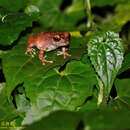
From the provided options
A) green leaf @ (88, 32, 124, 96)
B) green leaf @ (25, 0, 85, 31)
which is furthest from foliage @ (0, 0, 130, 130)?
green leaf @ (25, 0, 85, 31)

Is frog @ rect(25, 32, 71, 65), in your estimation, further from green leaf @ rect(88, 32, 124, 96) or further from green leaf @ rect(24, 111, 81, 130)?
green leaf @ rect(24, 111, 81, 130)

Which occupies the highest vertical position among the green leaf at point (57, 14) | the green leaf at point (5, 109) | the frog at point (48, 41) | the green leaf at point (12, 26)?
the green leaf at point (57, 14)

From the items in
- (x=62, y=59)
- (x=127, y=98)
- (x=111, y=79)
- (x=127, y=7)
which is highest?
(x=127, y=7)

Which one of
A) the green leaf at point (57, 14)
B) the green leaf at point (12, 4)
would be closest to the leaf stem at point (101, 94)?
the green leaf at point (12, 4)

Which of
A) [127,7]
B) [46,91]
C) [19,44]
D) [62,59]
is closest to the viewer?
[46,91]

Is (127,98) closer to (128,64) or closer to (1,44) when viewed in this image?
(128,64)

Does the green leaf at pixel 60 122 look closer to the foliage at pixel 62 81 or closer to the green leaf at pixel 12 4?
the foliage at pixel 62 81

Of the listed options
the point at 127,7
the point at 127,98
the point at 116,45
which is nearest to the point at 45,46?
the point at 116,45
